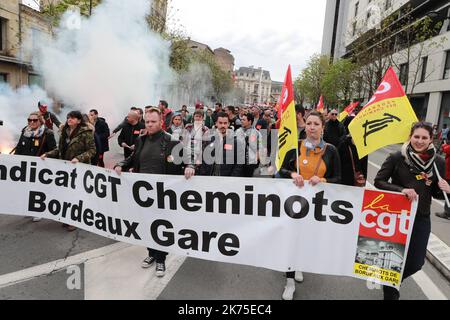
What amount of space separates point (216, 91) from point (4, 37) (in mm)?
41006

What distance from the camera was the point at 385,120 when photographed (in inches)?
129

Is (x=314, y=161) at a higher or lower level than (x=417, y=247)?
higher

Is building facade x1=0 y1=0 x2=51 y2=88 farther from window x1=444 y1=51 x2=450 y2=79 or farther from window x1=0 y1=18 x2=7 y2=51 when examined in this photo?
window x1=444 y1=51 x2=450 y2=79

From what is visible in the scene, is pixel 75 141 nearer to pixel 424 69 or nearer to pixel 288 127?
pixel 288 127

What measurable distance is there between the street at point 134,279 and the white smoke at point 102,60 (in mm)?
13673

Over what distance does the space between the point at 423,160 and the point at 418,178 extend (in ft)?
0.54

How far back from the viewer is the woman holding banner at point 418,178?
291 centimetres

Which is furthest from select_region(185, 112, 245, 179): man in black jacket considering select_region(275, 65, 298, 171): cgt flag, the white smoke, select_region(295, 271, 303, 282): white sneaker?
the white smoke

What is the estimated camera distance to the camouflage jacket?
468cm

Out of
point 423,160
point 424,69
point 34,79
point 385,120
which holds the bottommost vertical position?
point 423,160

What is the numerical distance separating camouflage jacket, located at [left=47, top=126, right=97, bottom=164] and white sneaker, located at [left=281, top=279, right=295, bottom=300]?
313 cm

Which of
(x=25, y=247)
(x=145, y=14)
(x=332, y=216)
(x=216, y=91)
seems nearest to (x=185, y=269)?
(x=332, y=216)

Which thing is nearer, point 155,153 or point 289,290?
point 289,290

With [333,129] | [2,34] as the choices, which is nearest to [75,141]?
[333,129]
